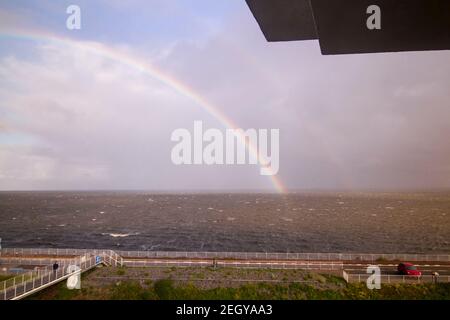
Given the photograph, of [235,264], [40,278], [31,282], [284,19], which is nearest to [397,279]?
[235,264]

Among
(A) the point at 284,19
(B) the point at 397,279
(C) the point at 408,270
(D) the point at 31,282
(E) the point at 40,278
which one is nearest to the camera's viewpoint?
(A) the point at 284,19

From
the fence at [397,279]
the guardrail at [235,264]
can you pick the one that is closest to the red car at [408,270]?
the fence at [397,279]

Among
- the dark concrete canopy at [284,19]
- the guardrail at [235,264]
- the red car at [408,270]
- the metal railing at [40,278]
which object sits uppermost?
the dark concrete canopy at [284,19]

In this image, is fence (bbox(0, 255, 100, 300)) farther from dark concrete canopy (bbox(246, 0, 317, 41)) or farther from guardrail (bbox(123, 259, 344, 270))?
dark concrete canopy (bbox(246, 0, 317, 41))

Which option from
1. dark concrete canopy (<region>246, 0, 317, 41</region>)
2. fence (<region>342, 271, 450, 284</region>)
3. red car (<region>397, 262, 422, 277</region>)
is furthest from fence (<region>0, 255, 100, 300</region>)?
red car (<region>397, 262, 422, 277</region>)

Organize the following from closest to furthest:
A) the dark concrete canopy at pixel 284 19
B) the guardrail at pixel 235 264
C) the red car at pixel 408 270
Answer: the dark concrete canopy at pixel 284 19, the red car at pixel 408 270, the guardrail at pixel 235 264

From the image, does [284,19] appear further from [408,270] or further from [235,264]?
[408,270]

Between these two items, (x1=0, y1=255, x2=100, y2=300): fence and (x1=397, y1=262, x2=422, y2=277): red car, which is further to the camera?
(x1=397, y1=262, x2=422, y2=277): red car

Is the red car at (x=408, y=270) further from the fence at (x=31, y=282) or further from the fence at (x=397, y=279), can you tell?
the fence at (x=31, y=282)

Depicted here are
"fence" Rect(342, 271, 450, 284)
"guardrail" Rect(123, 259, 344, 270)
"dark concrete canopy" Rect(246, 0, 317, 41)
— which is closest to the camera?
Answer: "dark concrete canopy" Rect(246, 0, 317, 41)
